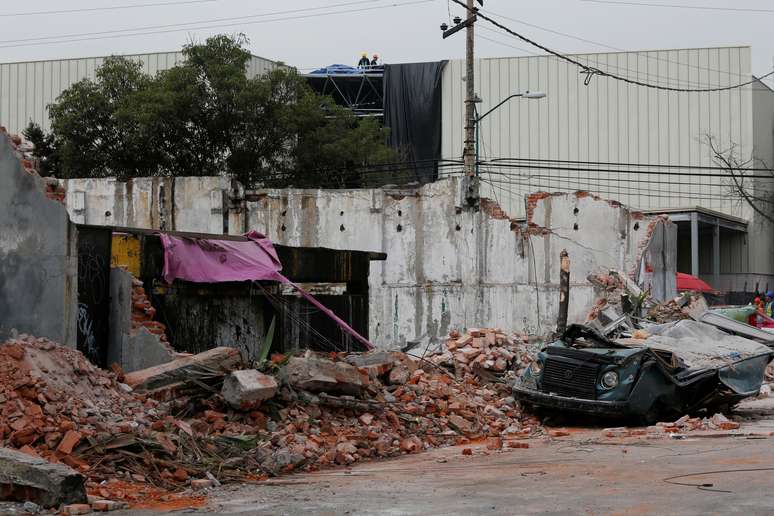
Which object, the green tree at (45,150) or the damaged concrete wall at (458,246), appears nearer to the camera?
the damaged concrete wall at (458,246)

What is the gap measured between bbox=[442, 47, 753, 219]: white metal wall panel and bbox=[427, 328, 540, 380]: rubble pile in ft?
113

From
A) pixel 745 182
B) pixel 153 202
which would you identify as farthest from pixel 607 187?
pixel 153 202

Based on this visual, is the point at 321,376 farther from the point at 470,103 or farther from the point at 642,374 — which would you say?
the point at 470,103

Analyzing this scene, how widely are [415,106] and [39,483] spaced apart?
49635 millimetres

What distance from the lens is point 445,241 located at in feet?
86.3

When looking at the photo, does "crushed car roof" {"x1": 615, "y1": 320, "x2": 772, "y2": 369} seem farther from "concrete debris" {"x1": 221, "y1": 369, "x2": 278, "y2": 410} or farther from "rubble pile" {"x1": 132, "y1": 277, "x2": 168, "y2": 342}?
"rubble pile" {"x1": 132, "y1": 277, "x2": 168, "y2": 342}

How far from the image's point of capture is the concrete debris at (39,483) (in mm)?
8109

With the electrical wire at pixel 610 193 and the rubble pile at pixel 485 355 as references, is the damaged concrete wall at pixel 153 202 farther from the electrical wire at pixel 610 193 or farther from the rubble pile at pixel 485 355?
the electrical wire at pixel 610 193

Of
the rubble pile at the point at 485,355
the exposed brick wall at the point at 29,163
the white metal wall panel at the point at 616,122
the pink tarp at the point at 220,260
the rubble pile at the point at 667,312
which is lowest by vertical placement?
the rubble pile at the point at 485,355

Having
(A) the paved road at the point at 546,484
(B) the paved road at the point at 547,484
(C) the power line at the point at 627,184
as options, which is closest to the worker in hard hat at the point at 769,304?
(C) the power line at the point at 627,184

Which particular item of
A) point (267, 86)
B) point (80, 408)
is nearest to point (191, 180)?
point (267, 86)

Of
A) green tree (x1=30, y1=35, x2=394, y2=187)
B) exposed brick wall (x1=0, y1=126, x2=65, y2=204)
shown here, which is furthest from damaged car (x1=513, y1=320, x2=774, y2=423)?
green tree (x1=30, y1=35, x2=394, y2=187)

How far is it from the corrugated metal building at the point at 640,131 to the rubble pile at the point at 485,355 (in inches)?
1341

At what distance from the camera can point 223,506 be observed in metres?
8.36
